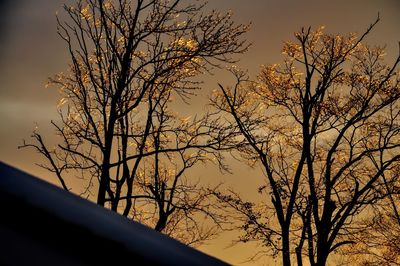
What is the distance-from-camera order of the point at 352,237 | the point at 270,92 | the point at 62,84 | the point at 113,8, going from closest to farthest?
the point at 113,8 < the point at 62,84 < the point at 352,237 < the point at 270,92

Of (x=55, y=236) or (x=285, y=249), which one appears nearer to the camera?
(x=55, y=236)

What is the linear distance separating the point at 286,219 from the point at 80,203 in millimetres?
18931

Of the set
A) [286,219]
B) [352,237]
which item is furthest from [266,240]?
[352,237]

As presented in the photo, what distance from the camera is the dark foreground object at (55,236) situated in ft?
3.69

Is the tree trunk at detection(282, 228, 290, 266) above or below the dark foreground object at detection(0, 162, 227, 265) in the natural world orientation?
above

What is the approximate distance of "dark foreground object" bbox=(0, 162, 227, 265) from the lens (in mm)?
1126

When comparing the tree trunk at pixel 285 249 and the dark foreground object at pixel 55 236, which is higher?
the tree trunk at pixel 285 249

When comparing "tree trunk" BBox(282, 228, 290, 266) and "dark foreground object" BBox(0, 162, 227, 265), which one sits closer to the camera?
"dark foreground object" BBox(0, 162, 227, 265)

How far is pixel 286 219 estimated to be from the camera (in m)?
19.4

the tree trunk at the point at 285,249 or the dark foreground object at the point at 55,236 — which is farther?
the tree trunk at the point at 285,249

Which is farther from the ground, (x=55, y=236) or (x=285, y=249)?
(x=285, y=249)

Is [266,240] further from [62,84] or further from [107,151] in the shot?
[62,84]

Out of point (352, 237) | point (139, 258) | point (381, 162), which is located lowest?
point (139, 258)

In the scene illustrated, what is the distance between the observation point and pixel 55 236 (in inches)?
45.2
